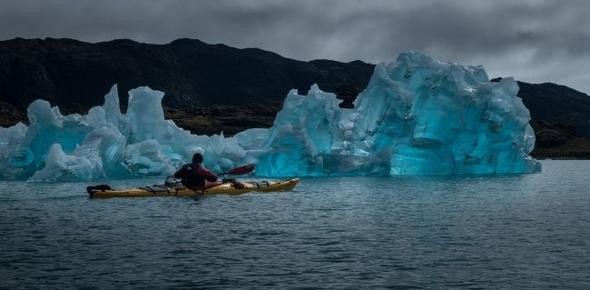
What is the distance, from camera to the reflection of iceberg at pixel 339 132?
62844 mm

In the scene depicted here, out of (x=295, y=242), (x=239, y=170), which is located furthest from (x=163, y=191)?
(x=295, y=242)

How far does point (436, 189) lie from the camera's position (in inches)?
2056

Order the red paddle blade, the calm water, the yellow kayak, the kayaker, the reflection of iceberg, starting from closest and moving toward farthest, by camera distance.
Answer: the calm water < the yellow kayak < the kayaker < the red paddle blade < the reflection of iceberg

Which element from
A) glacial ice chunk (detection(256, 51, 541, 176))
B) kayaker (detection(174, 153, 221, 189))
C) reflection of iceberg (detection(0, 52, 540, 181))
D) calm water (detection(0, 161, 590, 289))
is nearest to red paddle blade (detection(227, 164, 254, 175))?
calm water (detection(0, 161, 590, 289))

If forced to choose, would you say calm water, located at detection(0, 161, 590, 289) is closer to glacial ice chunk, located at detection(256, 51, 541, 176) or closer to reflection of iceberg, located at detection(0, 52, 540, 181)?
reflection of iceberg, located at detection(0, 52, 540, 181)

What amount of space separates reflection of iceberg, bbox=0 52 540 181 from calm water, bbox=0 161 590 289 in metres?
19.3

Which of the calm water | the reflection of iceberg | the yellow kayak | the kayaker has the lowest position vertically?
the calm water

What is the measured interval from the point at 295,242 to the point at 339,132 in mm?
40588

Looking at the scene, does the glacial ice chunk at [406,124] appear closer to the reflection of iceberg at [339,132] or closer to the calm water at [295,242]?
the reflection of iceberg at [339,132]

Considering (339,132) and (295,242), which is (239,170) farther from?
(295,242)

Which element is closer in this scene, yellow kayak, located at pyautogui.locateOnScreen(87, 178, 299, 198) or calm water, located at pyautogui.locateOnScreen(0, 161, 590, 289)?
calm water, located at pyautogui.locateOnScreen(0, 161, 590, 289)

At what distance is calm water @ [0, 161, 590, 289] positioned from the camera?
1875 cm

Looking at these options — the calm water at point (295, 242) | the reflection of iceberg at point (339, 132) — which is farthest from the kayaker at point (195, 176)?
the reflection of iceberg at point (339, 132)

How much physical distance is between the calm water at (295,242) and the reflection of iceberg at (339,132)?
1925cm
